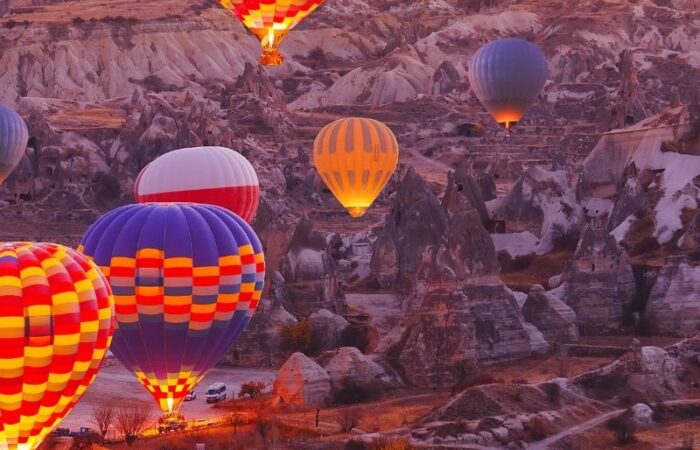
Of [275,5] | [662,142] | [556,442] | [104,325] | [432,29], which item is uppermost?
[432,29]

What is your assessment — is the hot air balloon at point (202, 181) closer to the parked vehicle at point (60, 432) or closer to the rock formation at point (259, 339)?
the rock formation at point (259, 339)

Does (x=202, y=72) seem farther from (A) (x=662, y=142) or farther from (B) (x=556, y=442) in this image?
(B) (x=556, y=442)

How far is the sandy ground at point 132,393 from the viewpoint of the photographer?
36.2 m

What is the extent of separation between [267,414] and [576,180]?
2838cm

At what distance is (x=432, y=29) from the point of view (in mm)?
144625

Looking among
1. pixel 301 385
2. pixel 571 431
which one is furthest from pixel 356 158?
pixel 571 431

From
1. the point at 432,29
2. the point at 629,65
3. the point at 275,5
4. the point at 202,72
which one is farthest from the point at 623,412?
the point at 432,29

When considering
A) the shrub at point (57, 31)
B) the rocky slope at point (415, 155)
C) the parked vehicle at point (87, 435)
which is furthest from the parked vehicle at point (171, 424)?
the shrub at point (57, 31)

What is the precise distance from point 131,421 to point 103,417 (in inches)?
36.3

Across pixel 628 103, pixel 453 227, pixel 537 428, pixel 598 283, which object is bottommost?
pixel 537 428

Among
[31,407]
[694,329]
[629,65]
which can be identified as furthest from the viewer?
[629,65]

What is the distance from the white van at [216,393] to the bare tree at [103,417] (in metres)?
2.47

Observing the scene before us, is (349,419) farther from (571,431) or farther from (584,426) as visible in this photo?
(584,426)

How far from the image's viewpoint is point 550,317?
139ft
